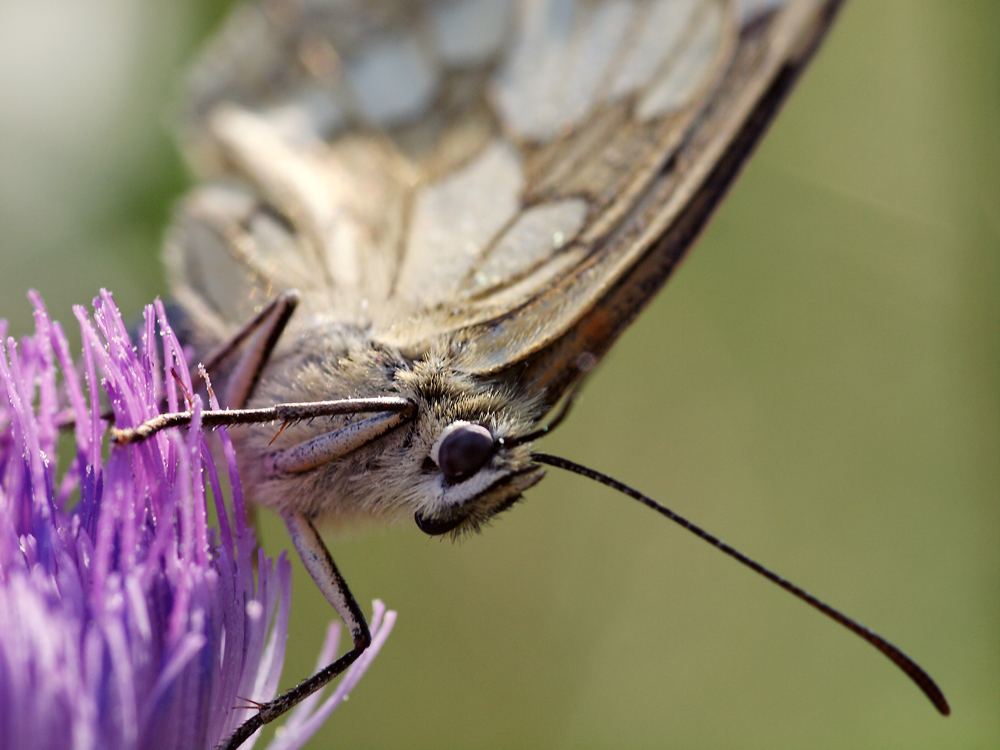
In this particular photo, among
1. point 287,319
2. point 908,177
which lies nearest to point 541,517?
point 908,177

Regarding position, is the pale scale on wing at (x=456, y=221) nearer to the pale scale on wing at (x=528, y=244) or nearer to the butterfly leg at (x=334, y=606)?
the pale scale on wing at (x=528, y=244)

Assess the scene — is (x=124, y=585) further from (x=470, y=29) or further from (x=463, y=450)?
(x=470, y=29)

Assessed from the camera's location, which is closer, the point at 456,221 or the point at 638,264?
the point at 638,264

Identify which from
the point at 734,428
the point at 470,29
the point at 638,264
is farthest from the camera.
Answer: the point at 734,428

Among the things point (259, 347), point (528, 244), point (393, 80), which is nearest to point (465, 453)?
point (259, 347)

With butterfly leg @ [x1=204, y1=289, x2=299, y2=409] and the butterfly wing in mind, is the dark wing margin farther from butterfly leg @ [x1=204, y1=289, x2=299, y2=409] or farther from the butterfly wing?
butterfly leg @ [x1=204, y1=289, x2=299, y2=409]

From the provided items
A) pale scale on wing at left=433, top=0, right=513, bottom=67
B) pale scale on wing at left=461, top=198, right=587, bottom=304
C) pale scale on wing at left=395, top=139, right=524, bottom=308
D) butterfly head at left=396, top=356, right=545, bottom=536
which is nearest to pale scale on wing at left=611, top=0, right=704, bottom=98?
pale scale on wing at left=395, top=139, right=524, bottom=308

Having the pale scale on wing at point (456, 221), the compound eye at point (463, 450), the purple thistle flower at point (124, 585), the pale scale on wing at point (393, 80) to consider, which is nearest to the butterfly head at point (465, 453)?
the compound eye at point (463, 450)
